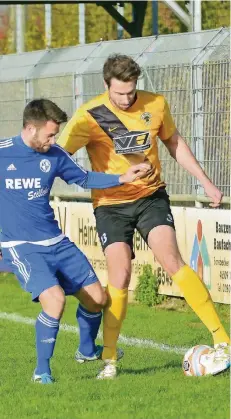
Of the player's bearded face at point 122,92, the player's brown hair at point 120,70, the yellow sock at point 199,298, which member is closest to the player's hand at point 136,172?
the player's bearded face at point 122,92

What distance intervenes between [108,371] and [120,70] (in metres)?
2.05

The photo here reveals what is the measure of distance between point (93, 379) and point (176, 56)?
5816 mm

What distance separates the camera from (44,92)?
52.2 ft

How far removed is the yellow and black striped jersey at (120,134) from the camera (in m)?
8.89

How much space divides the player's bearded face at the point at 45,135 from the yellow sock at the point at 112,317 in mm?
1154

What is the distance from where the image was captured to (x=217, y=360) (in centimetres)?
844

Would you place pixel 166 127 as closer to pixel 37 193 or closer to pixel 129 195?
pixel 129 195

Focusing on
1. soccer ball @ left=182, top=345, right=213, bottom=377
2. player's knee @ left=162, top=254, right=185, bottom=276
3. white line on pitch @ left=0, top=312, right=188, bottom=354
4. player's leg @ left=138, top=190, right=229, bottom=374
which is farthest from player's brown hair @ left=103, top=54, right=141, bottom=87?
white line on pitch @ left=0, top=312, right=188, bottom=354

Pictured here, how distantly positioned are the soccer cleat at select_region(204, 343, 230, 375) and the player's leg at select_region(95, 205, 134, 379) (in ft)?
2.21

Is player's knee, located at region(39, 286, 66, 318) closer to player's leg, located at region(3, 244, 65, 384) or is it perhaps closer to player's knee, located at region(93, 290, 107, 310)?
player's leg, located at region(3, 244, 65, 384)

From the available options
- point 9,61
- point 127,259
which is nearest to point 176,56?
point 9,61

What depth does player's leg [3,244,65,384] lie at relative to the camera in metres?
8.34

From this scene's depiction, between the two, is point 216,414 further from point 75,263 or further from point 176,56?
point 176,56

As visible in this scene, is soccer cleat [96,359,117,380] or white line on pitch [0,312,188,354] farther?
white line on pitch [0,312,188,354]
